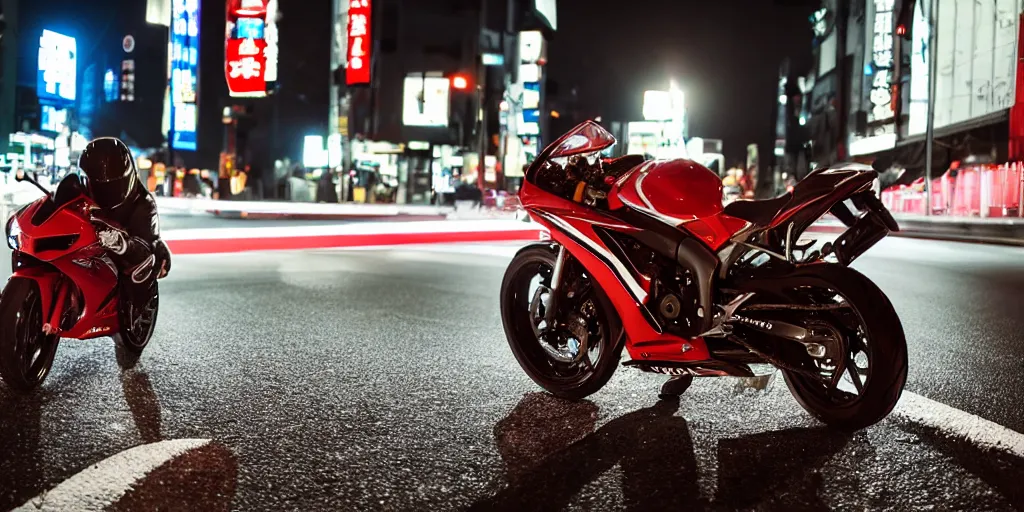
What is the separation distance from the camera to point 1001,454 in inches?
132

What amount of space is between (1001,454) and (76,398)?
3.98 m

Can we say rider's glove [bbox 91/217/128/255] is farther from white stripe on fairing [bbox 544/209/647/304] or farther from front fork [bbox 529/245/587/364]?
white stripe on fairing [bbox 544/209/647/304]

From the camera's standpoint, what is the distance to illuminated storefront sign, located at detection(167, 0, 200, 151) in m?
47.8

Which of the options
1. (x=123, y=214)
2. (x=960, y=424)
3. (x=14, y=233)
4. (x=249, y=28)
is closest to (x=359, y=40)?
(x=249, y=28)

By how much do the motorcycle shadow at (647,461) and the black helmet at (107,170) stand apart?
8.66 feet

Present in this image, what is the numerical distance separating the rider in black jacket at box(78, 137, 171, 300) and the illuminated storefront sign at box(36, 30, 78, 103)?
62.0m

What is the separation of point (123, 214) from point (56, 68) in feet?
209

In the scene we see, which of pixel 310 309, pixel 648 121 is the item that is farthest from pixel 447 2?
pixel 310 309

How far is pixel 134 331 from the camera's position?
516 cm

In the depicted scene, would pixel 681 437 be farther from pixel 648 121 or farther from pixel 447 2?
pixel 648 121

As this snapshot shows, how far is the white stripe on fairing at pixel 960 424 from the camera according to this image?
11.4ft

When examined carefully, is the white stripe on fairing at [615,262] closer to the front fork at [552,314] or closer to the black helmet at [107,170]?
the front fork at [552,314]

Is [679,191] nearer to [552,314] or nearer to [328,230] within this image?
[552,314]

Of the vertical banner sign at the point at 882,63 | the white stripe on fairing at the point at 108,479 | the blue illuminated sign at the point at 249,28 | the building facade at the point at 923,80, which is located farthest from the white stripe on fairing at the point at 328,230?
the vertical banner sign at the point at 882,63
